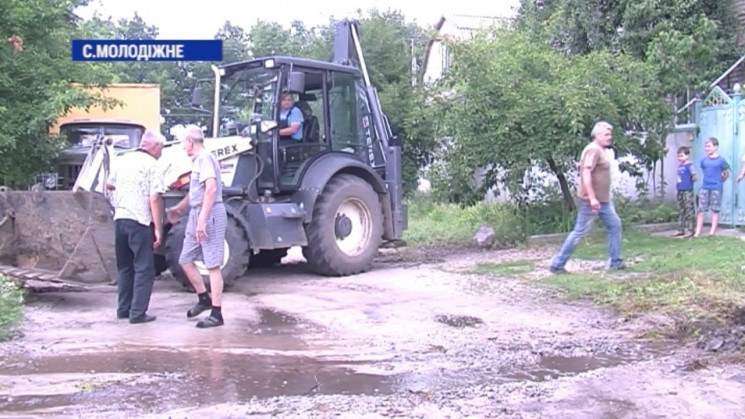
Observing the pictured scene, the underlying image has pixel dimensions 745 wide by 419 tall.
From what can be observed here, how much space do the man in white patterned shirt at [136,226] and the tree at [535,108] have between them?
651 cm

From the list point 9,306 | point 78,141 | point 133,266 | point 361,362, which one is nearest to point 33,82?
point 78,141

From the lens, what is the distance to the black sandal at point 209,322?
23.0ft

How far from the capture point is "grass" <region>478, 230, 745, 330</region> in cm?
721

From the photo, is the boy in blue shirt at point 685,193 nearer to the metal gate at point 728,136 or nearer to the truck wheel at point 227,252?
the metal gate at point 728,136

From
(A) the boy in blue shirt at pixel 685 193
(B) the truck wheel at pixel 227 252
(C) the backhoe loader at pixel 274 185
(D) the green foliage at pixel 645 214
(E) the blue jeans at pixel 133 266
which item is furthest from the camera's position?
(D) the green foliage at pixel 645 214

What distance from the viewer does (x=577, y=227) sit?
9641 mm

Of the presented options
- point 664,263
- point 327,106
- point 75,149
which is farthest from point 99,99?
point 664,263

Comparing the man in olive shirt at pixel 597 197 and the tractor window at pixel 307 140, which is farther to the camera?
the tractor window at pixel 307 140

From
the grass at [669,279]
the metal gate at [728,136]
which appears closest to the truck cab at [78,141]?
the grass at [669,279]

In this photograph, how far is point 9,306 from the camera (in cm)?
694

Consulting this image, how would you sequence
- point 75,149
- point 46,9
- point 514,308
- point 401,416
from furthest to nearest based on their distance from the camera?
1. point 75,149
2. point 46,9
3. point 514,308
4. point 401,416

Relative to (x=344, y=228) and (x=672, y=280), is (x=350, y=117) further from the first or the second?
(x=672, y=280)

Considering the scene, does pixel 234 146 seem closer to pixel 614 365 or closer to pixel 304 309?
pixel 304 309

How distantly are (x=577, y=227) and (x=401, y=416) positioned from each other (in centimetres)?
569
